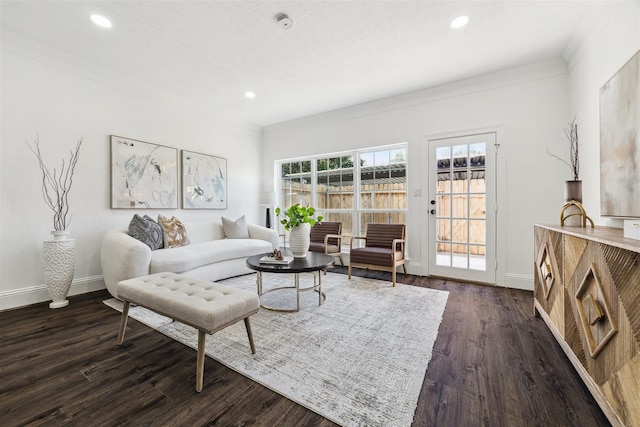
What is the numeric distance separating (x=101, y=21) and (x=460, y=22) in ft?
11.0

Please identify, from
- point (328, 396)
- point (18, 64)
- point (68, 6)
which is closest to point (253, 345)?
point (328, 396)

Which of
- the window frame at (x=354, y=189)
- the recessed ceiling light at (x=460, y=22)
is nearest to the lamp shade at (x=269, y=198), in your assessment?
the window frame at (x=354, y=189)

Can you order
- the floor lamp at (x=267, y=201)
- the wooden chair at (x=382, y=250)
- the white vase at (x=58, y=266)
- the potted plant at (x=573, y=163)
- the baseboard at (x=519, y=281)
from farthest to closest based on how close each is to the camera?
the floor lamp at (x=267, y=201), the wooden chair at (x=382, y=250), the baseboard at (x=519, y=281), the white vase at (x=58, y=266), the potted plant at (x=573, y=163)

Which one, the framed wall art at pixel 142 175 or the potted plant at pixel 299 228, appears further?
the framed wall art at pixel 142 175

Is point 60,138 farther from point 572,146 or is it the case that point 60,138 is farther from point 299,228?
point 572,146

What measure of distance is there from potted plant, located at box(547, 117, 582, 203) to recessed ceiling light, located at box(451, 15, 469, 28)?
1.62m

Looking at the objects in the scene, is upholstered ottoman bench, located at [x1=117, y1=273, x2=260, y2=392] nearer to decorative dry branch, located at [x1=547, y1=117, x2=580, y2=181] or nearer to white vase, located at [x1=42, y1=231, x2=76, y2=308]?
white vase, located at [x1=42, y1=231, x2=76, y2=308]

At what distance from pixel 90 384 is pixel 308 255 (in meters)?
2.04

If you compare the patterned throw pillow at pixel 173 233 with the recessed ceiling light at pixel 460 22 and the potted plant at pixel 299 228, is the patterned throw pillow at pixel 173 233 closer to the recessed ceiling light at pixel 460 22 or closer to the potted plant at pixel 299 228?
the potted plant at pixel 299 228

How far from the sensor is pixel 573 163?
9.32ft

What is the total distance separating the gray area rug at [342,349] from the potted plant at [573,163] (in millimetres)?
1516

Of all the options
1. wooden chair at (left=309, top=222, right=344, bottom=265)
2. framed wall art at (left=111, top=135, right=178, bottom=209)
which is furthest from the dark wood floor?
wooden chair at (left=309, top=222, right=344, bottom=265)

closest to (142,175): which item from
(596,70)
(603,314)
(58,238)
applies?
(58,238)

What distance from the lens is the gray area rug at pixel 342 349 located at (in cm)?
138
